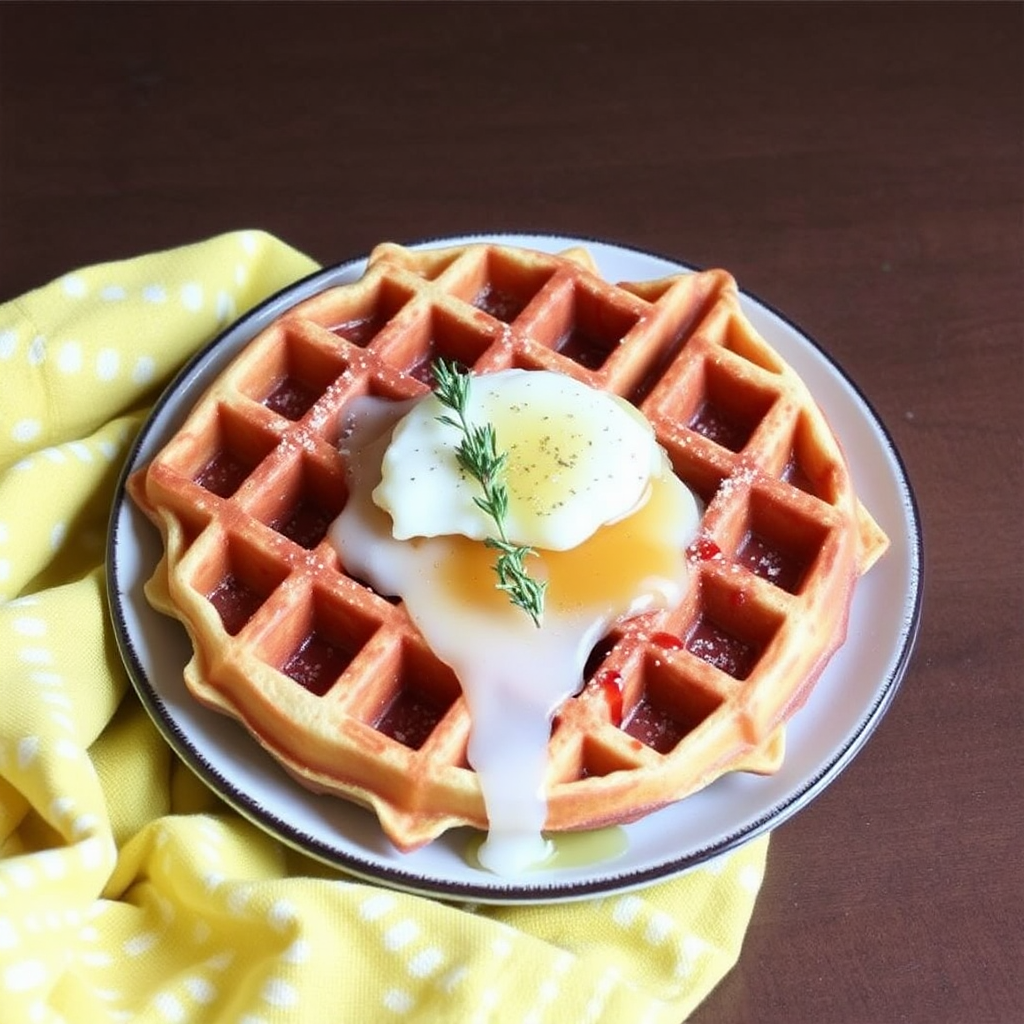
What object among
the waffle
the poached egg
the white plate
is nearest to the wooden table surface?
the white plate

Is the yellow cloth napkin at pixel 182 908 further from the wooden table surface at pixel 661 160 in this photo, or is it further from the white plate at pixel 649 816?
the wooden table surface at pixel 661 160

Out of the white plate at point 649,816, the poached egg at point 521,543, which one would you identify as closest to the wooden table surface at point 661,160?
the white plate at point 649,816

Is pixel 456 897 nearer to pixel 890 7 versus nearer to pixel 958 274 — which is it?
pixel 958 274

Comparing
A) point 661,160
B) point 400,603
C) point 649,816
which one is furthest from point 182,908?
point 661,160

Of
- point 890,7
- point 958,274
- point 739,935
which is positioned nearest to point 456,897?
point 739,935

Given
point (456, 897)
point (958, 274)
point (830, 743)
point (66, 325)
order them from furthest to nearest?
point (958, 274) < point (66, 325) < point (830, 743) < point (456, 897)

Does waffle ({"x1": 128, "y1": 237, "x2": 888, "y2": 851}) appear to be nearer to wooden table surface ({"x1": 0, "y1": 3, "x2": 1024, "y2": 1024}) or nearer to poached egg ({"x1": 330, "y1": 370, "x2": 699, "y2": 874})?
poached egg ({"x1": 330, "y1": 370, "x2": 699, "y2": 874})
